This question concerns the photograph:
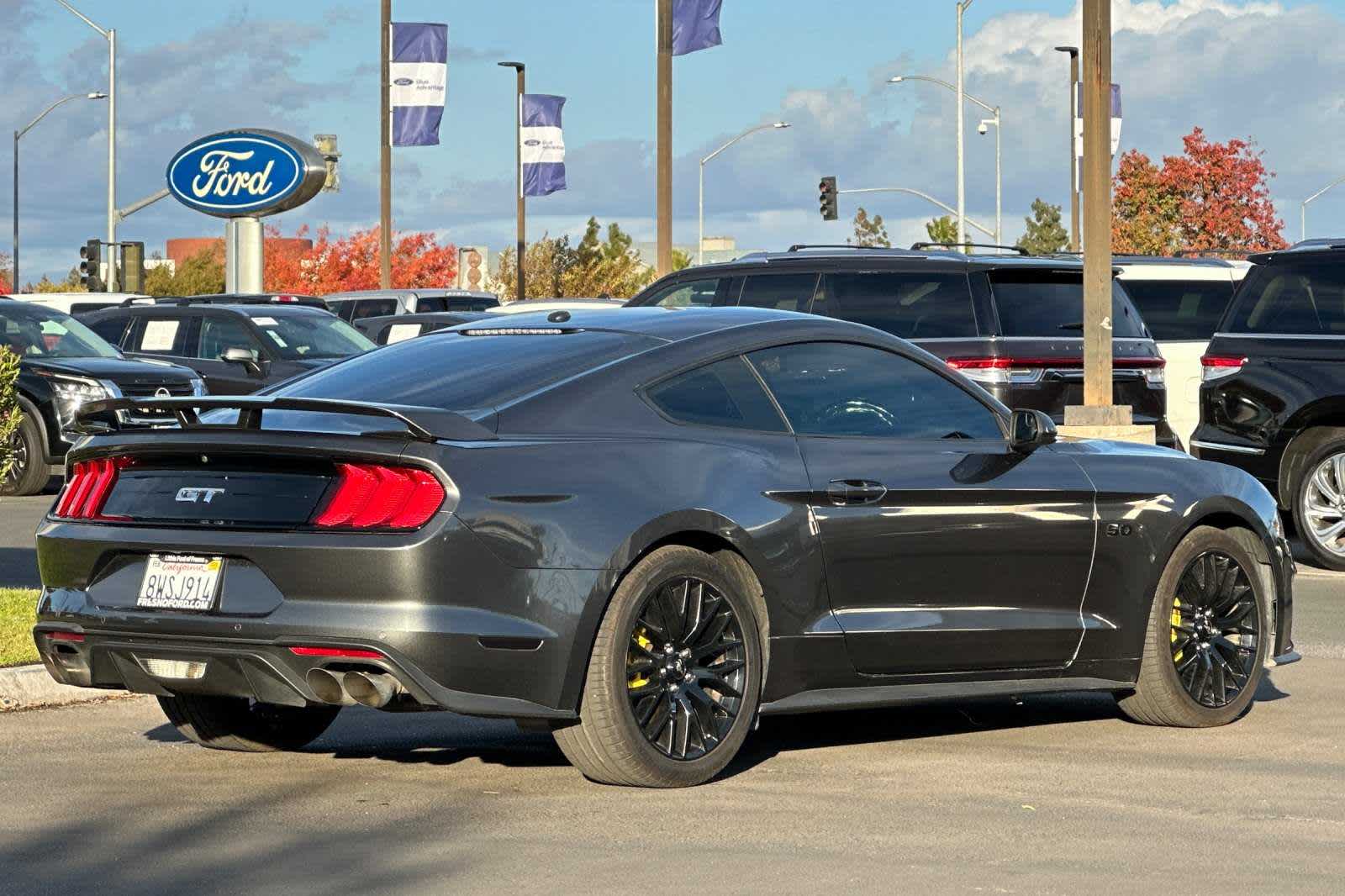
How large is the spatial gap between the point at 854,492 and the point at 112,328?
18.9 meters

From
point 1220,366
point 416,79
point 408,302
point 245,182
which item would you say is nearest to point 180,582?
point 1220,366

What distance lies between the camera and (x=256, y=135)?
111ft

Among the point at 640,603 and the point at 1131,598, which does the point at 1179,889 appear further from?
the point at 1131,598

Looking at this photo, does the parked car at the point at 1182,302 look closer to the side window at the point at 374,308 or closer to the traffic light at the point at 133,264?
the side window at the point at 374,308

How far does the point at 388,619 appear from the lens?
6578mm

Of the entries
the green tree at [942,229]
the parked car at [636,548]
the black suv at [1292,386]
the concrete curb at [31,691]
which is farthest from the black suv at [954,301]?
the green tree at [942,229]

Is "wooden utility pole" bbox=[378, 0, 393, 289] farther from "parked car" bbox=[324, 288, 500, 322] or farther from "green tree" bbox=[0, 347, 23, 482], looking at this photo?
"green tree" bbox=[0, 347, 23, 482]

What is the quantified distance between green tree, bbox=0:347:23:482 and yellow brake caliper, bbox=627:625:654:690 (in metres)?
6.14

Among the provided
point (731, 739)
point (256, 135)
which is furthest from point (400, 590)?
point (256, 135)

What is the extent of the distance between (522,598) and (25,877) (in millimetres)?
1628

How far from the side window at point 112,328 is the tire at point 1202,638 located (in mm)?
18206

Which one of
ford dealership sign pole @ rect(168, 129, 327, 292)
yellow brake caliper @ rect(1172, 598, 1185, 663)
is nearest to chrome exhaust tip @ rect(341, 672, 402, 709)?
yellow brake caliper @ rect(1172, 598, 1185, 663)

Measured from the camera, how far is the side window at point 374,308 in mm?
32156

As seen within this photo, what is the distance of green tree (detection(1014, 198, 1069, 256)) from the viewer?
104688 millimetres
